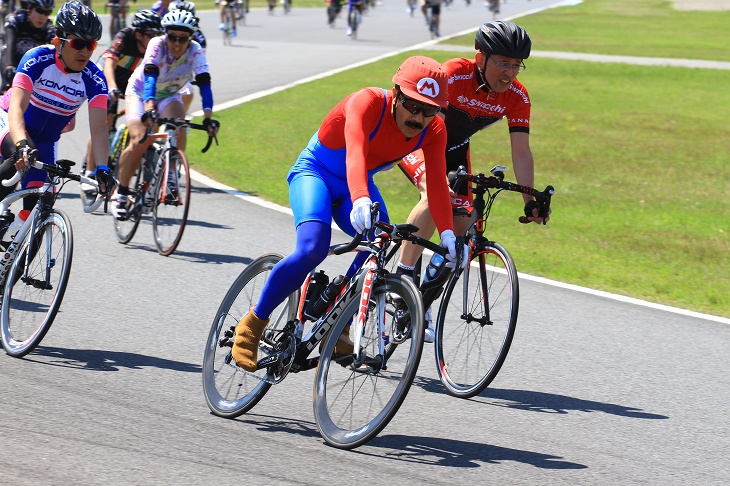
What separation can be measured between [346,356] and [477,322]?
1664 millimetres

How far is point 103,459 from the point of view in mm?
5188

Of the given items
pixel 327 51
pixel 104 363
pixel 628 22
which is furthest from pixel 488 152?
pixel 628 22

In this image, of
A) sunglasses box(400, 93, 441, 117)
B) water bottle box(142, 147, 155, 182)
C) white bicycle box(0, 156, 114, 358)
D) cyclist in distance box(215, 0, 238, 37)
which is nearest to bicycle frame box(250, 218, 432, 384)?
sunglasses box(400, 93, 441, 117)

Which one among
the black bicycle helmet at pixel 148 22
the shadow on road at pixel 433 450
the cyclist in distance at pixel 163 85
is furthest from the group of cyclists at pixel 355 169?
the black bicycle helmet at pixel 148 22

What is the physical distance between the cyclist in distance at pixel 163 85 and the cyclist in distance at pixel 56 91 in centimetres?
272

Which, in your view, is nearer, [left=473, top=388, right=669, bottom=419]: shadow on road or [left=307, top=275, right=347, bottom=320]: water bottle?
[left=307, top=275, right=347, bottom=320]: water bottle

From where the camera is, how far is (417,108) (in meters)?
5.70

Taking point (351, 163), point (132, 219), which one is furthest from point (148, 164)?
point (351, 163)

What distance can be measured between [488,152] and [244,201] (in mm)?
5912

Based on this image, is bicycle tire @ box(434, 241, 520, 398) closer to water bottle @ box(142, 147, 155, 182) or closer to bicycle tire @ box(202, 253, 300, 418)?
bicycle tire @ box(202, 253, 300, 418)

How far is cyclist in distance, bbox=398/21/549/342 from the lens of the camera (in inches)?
277

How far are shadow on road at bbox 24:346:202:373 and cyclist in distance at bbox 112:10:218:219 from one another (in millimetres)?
3637

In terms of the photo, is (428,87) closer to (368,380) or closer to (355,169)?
(355,169)

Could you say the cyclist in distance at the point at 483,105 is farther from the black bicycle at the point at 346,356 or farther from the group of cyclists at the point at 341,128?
the black bicycle at the point at 346,356
